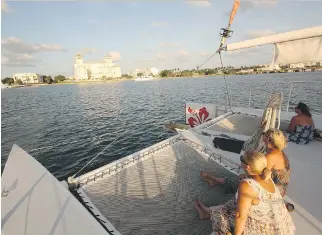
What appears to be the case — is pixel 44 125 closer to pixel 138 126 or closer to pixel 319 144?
pixel 138 126

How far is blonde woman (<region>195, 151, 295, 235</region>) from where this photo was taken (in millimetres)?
2369

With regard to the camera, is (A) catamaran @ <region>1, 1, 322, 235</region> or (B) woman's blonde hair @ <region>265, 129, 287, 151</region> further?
(B) woman's blonde hair @ <region>265, 129, 287, 151</region>

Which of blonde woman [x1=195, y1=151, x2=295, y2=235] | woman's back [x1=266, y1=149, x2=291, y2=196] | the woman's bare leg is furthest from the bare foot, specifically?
woman's back [x1=266, y1=149, x2=291, y2=196]

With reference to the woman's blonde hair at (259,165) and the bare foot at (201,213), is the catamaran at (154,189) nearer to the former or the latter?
the bare foot at (201,213)

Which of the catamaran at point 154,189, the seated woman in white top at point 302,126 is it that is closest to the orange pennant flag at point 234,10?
the catamaran at point 154,189

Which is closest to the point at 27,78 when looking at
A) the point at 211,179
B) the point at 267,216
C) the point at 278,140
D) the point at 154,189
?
the point at 154,189

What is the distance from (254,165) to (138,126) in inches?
623

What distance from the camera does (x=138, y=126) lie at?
58.9 feet

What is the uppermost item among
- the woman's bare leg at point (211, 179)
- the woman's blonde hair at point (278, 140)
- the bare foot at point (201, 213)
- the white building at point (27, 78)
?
the white building at point (27, 78)

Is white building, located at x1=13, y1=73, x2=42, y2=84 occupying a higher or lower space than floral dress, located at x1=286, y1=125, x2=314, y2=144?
higher

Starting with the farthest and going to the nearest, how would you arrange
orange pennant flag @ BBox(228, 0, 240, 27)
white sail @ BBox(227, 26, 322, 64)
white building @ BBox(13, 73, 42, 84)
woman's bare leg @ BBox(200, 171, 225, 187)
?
white building @ BBox(13, 73, 42, 84) < orange pennant flag @ BBox(228, 0, 240, 27) < white sail @ BBox(227, 26, 322, 64) < woman's bare leg @ BBox(200, 171, 225, 187)

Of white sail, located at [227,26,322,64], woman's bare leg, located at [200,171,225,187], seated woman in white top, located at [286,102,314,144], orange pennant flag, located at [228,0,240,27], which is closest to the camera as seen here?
woman's bare leg, located at [200,171,225,187]

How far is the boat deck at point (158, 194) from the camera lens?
11.6 feet

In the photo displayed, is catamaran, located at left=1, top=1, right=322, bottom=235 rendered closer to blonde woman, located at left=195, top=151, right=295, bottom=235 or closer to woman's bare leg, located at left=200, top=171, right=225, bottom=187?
woman's bare leg, located at left=200, top=171, right=225, bottom=187
